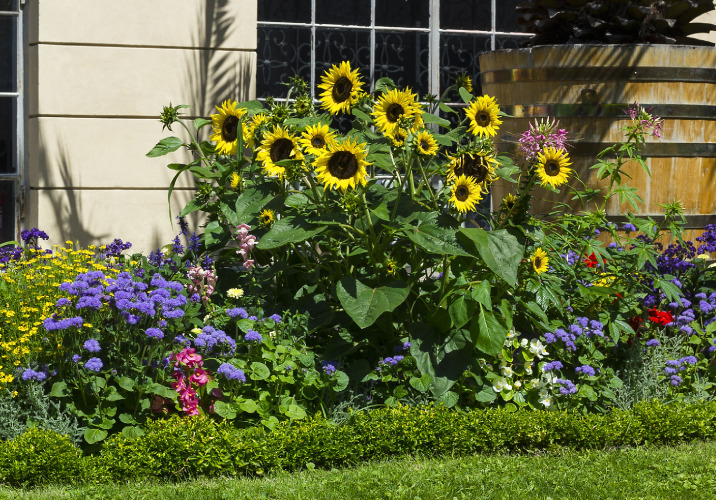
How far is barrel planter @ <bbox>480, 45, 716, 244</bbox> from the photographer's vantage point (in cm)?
561

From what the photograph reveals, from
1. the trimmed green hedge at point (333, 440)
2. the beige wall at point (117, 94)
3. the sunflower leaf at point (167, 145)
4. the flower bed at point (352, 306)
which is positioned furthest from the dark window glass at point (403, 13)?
the trimmed green hedge at point (333, 440)

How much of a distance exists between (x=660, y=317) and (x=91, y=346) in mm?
2878

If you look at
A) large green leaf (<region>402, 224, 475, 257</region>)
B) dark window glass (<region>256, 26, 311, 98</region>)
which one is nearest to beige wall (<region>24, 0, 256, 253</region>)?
dark window glass (<region>256, 26, 311, 98</region>)

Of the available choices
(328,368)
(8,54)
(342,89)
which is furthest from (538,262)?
(8,54)

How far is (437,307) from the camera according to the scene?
13.8 ft

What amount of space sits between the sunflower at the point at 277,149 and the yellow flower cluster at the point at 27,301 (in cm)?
106

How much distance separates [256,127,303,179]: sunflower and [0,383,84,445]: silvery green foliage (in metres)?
1.33

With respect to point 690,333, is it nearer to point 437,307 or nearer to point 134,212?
point 437,307

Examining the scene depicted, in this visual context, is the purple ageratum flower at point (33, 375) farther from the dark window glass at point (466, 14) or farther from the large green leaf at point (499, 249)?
the dark window glass at point (466, 14)

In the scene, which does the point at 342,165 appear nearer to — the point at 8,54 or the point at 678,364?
the point at 678,364

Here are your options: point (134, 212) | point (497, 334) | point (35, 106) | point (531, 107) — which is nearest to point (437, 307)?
point (497, 334)

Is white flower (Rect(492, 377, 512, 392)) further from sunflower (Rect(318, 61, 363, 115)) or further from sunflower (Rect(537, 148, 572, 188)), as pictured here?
sunflower (Rect(318, 61, 363, 115))

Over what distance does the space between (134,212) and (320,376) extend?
2.56 m

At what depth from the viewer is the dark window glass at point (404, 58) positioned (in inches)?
267
